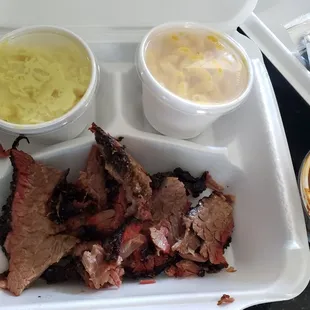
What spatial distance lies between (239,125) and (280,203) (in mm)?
280

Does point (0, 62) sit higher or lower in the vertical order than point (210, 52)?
lower

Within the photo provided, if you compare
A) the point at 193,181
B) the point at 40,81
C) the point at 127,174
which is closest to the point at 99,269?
the point at 127,174

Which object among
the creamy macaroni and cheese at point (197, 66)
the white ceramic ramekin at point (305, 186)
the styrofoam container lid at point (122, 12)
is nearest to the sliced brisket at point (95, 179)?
the creamy macaroni and cheese at point (197, 66)

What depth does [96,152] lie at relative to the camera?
1.21 m

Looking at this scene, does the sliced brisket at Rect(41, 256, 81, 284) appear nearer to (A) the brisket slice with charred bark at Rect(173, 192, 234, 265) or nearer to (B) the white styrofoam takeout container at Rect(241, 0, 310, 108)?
(A) the brisket slice with charred bark at Rect(173, 192, 234, 265)

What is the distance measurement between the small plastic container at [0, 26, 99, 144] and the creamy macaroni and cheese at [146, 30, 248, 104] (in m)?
0.16

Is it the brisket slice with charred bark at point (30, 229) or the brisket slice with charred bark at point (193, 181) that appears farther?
the brisket slice with charred bark at point (193, 181)

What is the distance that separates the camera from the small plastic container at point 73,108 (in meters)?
1.15

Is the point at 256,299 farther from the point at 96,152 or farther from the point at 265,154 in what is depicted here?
the point at 96,152

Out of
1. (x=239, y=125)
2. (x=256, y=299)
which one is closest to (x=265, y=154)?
(x=239, y=125)

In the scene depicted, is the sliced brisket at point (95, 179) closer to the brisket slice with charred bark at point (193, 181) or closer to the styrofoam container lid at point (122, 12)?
the brisket slice with charred bark at point (193, 181)

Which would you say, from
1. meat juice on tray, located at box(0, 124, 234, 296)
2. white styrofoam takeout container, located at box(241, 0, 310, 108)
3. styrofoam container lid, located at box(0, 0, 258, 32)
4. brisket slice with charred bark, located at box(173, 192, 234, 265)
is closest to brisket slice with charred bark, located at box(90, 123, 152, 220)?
meat juice on tray, located at box(0, 124, 234, 296)

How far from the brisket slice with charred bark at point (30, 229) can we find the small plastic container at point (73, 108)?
0.09 m

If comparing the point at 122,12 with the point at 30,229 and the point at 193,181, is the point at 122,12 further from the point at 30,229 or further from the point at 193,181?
the point at 30,229
